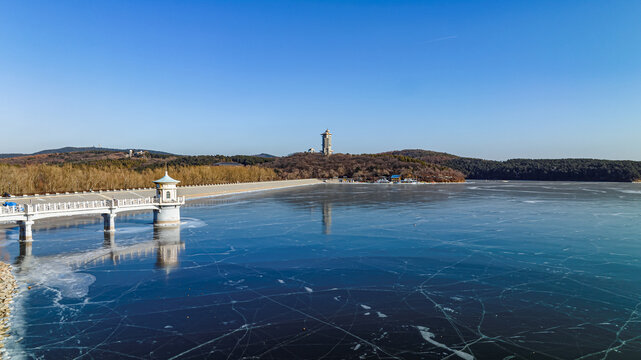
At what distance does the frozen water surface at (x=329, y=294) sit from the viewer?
12102 mm

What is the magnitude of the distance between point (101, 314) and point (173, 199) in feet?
69.3

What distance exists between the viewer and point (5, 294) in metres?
16.4

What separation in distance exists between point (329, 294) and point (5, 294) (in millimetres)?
13020

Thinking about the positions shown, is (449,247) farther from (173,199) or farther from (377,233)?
(173,199)

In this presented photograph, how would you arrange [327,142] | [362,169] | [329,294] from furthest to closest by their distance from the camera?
[327,142], [362,169], [329,294]

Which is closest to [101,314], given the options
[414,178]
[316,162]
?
[414,178]

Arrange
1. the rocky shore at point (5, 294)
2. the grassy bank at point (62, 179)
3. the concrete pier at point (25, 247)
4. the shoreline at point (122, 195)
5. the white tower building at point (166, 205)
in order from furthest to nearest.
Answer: the grassy bank at point (62, 179)
the shoreline at point (122, 195)
the white tower building at point (166, 205)
the concrete pier at point (25, 247)
the rocky shore at point (5, 294)

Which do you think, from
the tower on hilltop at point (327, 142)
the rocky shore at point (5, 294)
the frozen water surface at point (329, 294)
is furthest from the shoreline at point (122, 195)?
the tower on hilltop at point (327, 142)

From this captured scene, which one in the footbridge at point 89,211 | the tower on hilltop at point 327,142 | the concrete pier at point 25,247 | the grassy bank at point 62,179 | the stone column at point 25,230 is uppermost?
the tower on hilltop at point 327,142

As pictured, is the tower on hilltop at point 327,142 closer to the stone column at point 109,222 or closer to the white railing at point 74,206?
the white railing at point 74,206

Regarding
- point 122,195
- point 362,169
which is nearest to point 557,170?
point 362,169

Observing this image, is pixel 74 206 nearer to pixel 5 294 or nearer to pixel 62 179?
pixel 5 294

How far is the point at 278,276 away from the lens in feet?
63.7

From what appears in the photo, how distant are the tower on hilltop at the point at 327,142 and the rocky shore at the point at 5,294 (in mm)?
167669
